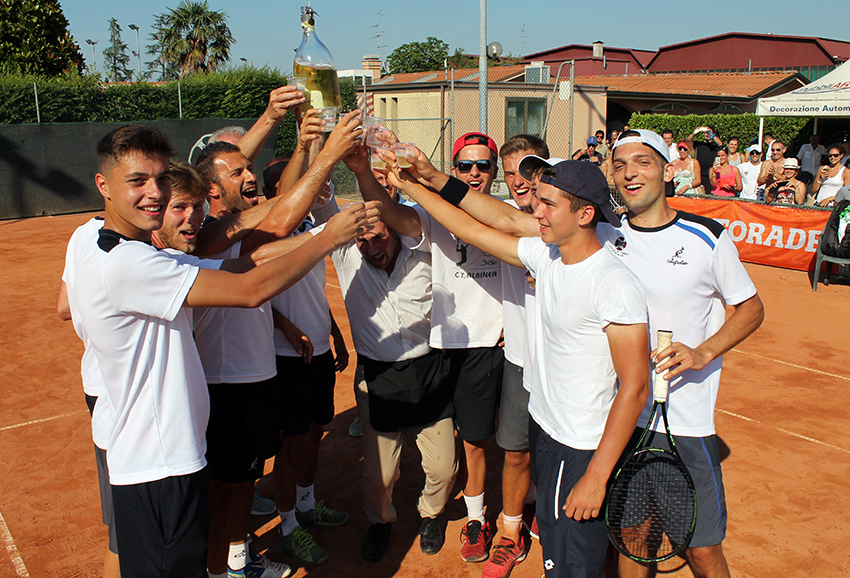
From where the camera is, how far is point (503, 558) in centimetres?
397

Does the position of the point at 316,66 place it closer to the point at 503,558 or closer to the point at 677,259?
the point at 677,259

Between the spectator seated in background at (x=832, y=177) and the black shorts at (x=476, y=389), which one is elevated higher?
the spectator seated in background at (x=832, y=177)

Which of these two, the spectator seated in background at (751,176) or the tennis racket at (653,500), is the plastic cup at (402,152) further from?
the spectator seated in background at (751,176)

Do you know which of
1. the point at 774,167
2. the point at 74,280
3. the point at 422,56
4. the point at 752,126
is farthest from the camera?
the point at 422,56

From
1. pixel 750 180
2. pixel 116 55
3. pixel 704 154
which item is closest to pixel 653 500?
pixel 750 180

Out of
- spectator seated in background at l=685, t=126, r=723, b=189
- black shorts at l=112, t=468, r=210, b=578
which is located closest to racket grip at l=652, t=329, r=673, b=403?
black shorts at l=112, t=468, r=210, b=578

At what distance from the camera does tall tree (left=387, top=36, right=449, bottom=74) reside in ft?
190

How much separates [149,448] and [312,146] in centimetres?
183

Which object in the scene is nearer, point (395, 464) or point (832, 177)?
point (395, 464)

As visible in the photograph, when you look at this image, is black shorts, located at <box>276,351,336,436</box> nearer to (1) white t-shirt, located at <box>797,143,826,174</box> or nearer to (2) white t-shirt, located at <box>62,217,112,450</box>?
(2) white t-shirt, located at <box>62,217,112,450</box>

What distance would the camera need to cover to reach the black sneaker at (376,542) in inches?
162

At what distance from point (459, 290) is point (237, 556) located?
2143 mm

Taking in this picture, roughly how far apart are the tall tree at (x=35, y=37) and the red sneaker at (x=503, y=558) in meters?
27.0

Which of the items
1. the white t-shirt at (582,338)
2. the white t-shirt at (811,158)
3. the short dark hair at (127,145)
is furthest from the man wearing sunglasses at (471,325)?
the white t-shirt at (811,158)
